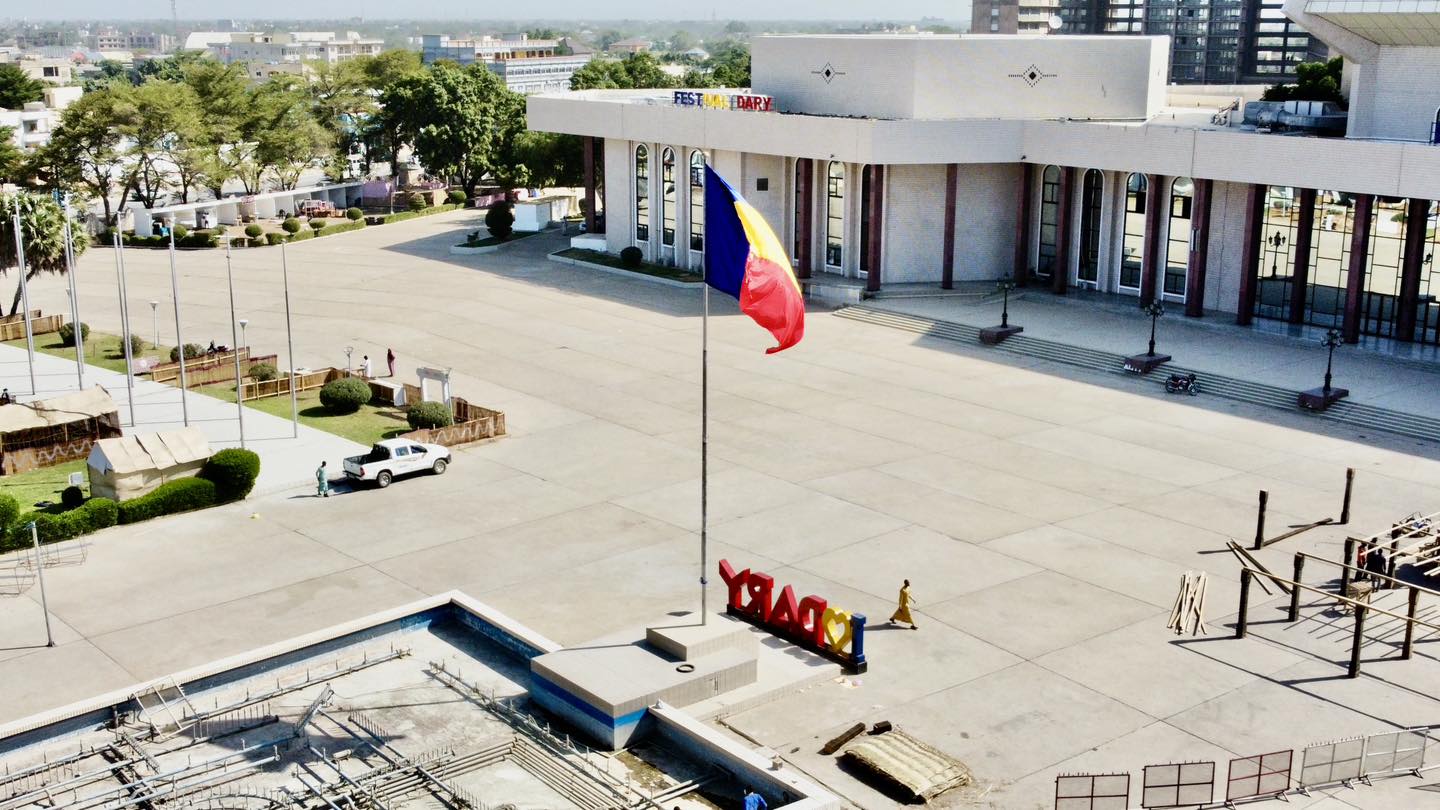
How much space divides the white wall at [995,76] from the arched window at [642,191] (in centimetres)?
1190

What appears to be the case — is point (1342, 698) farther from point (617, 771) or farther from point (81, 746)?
point (81, 746)

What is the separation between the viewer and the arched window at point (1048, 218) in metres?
71.6

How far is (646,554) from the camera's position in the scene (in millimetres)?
38375

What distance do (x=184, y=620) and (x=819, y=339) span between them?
34708 mm

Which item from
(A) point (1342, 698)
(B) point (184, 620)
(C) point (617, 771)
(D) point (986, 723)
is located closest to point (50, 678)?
(B) point (184, 620)

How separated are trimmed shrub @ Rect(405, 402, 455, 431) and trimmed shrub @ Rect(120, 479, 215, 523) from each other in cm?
822

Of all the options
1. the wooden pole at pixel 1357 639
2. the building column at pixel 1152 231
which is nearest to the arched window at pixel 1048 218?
the building column at pixel 1152 231

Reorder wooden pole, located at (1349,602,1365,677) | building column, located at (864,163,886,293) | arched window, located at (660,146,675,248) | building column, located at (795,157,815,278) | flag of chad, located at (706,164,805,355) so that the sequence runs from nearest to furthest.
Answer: flag of chad, located at (706,164,805,355), wooden pole, located at (1349,602,1365,677), building column, located at (864,163,886,293), building column, located at (795,157,815,278), arched window, located at (660,146,675,248)

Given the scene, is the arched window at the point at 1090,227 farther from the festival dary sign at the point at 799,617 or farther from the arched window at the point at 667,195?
the festival dary sign at the point at 799,617

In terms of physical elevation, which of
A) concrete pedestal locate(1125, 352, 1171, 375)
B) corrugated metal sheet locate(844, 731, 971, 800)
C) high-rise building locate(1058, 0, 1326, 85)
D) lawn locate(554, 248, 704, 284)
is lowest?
corrugated metal sheet locate(844, 731, 971, 800)

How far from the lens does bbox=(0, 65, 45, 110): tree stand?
164 meters

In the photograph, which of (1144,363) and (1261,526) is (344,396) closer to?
(1144,363)

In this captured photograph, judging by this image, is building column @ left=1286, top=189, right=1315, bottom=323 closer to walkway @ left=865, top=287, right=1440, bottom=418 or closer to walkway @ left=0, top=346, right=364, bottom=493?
walkway @ left=865, top=287, right=1440, bottom=418

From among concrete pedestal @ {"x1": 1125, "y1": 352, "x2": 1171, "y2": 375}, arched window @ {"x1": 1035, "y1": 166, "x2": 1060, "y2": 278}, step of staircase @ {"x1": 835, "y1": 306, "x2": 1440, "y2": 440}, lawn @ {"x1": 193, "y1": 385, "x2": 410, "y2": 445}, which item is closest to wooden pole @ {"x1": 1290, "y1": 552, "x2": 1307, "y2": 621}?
step of staircase @ {"x1": 835, "y1": 306, "x2": 1440, "y2": 440}
